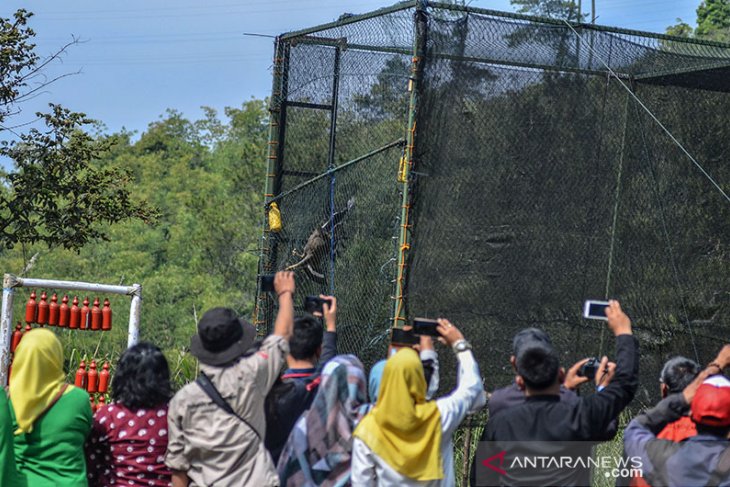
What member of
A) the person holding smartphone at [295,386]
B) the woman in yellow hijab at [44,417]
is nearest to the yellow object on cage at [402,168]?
the person holding smartphone at [295,386]

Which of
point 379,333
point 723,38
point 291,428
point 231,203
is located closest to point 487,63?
point 379,333

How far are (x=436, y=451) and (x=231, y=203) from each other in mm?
30025

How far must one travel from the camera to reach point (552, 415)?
3949 millimetres

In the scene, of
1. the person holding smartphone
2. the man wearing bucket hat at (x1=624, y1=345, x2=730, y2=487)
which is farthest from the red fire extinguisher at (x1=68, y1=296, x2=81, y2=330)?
the man wearing bucket hat at (x1=624, y1=345, x2=730, y2=487)

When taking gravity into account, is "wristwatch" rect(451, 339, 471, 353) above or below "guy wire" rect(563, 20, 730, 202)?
below

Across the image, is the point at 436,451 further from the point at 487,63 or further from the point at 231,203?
the point at 231,203

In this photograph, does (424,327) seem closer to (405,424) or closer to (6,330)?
(405,424)

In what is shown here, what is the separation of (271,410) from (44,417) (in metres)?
0.96

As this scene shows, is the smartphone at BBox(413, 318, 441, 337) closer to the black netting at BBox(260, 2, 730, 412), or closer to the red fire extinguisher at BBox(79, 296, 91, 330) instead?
the black netting at BBox(260, 2, 730, 412)

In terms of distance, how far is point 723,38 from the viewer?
2697cm

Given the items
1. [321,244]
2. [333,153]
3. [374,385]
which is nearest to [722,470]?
[374,385]

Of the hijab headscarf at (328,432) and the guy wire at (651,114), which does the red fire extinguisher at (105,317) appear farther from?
the guy wire at (651,114)

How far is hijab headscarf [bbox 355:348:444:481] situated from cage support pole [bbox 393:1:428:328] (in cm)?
239

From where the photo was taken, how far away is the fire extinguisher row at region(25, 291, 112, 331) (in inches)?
299
